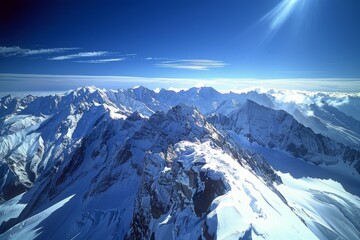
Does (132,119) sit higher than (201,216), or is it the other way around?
(201,216)

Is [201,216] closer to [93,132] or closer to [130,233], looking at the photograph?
[130,233]

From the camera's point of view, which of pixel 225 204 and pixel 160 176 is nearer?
pixel 225 204

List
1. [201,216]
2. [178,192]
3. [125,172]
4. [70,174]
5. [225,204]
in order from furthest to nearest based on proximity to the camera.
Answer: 1. [70,174]
2. [125,172]
3. [178,192]
4. [201,216]
5. [225,204]

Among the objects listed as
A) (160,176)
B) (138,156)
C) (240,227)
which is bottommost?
(138,156)

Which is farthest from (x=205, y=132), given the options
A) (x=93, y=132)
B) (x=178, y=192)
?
(x=93, y=132)

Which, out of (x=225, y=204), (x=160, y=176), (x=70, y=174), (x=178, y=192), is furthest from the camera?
(x=70, y=174)

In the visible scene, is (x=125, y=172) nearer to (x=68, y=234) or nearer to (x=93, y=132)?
(x=68, y=234)

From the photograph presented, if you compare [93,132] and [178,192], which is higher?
[178,192]

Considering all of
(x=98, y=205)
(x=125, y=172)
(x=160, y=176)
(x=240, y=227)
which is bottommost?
(x=98, y=205)

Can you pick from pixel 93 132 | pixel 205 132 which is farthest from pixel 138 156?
pixel 93 132
